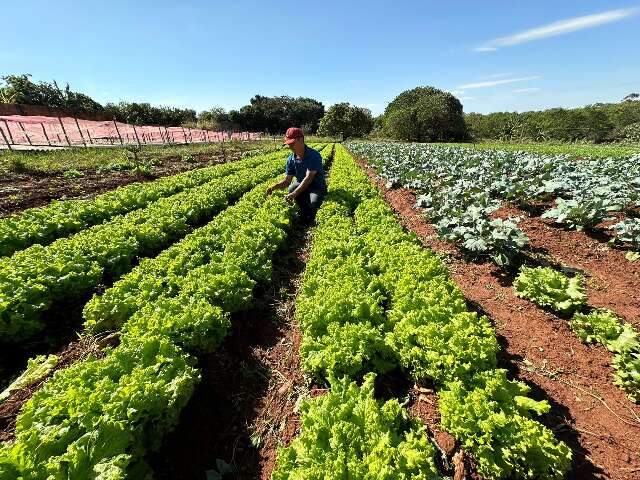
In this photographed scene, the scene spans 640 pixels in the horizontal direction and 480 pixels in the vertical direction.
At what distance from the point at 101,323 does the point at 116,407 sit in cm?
227

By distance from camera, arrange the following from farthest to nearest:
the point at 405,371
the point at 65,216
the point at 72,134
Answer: the point at 72,134
the point at 65,216
the point at 405,371

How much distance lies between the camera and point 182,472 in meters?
3.11

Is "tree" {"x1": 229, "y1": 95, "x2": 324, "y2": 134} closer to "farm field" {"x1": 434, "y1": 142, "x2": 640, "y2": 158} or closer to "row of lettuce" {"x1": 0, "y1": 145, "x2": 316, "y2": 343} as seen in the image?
"farm field" {"x1": 434, "y1": 142, "x2": 640, "y2": 158}

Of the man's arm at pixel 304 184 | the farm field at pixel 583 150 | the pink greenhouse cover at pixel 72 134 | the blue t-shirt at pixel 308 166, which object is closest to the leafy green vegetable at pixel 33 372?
the man's arm at pixel 304 184

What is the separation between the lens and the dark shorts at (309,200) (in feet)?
32.0

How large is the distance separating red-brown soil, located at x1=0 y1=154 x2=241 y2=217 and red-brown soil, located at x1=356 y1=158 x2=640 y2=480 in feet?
42.0

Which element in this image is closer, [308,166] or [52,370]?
[52,370]

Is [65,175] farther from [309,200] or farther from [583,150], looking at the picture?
[583,150]

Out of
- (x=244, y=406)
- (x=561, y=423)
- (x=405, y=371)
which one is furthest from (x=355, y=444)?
(x=561, y=423)

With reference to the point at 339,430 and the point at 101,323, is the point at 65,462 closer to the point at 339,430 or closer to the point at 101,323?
the point at 339,430

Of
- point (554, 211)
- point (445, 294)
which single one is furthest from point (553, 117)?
point (445, 294)

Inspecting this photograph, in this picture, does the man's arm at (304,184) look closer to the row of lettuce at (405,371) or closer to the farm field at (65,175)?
the row of lettuce at (405,371)

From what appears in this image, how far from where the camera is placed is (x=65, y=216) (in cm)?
827

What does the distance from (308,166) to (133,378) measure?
24.6 ft
